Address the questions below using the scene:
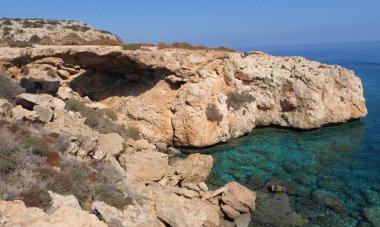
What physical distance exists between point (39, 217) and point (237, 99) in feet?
75.3

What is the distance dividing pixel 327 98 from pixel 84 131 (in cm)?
2215

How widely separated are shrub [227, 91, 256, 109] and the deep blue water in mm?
2861

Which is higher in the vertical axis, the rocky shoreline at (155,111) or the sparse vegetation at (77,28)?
the sparse vegetation at (77,28)

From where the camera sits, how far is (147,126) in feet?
88.7

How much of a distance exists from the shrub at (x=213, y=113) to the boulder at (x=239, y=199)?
33.7 feet

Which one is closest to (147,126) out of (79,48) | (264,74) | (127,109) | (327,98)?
(127,109)

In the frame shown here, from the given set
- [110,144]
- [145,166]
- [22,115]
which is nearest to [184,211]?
[145,166]

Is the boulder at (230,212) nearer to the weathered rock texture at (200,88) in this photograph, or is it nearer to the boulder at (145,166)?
the boulder at (145,166)

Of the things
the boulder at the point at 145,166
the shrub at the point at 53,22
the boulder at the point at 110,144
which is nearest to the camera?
the boulder at the point at 145,166

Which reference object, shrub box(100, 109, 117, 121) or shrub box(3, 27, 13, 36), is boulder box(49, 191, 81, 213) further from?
shrub box(3, 27, 13, 36)

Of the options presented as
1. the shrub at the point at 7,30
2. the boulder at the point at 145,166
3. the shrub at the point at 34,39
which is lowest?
the boulder at the point at 145,166

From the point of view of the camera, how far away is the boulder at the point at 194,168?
63.4ft

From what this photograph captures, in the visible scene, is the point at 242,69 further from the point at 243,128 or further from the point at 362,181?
the point at 362,181

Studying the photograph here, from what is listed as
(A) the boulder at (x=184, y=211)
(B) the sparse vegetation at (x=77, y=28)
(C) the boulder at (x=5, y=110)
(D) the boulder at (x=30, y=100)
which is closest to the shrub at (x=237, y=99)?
(A) the boulder at (x=184, y=211)
